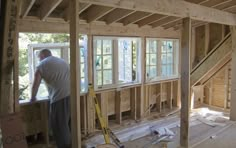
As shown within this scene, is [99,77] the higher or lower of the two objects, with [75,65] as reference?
lower

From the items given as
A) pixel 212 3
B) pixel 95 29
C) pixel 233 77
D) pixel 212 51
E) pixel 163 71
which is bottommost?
pixel 233 77

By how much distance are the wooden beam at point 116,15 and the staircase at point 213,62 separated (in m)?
2.76

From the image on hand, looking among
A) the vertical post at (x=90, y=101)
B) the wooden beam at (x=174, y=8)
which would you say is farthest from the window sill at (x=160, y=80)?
the wooden beam at (x=174, y=8)

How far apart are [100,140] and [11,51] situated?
2.35 metres

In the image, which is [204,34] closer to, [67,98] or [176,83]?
[176,83]

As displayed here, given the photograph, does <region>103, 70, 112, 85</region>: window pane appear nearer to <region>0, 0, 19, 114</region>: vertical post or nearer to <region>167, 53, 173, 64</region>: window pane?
<region>167, 53, 173, 64</region>: window pane

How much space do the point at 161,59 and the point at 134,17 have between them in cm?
170

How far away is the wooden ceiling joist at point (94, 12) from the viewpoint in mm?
3811

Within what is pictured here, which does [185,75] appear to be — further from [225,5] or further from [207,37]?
[207,37]

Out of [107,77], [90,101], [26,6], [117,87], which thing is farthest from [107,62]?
Result: [26,6]

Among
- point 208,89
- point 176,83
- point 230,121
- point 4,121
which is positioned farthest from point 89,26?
point 208,89

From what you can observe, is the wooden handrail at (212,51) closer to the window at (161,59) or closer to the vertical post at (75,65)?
the window at (161,59)

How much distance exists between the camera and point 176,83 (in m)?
6.44

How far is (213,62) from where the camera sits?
5.88 meters
